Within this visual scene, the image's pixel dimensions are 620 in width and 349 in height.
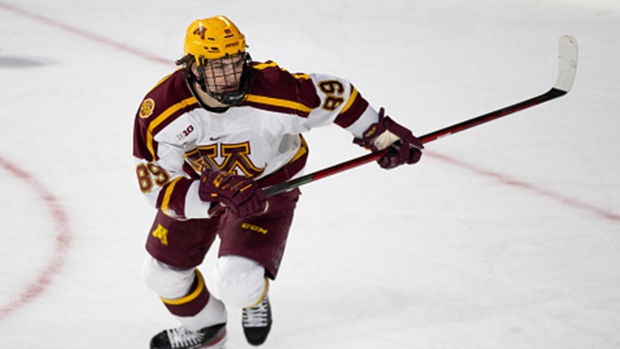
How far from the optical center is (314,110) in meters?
2.93

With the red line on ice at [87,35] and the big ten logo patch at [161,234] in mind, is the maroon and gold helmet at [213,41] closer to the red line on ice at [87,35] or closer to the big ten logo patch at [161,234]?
the big ten logo patch at [161,234]

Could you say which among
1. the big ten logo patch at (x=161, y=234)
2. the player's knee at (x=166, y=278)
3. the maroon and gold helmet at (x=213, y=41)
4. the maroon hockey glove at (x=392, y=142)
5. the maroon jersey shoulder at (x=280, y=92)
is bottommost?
the player's knee at (x=166, y=278)

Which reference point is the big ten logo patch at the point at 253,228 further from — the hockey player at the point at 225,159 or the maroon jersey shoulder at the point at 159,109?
the maroon jersey shoulder at the point at 159,109

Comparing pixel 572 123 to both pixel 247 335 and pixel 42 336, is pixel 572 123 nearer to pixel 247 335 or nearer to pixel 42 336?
pixel 247 335

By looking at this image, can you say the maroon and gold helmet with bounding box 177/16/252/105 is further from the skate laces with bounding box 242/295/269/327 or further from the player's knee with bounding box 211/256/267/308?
the skate laces with bounding box 242/295/269/327

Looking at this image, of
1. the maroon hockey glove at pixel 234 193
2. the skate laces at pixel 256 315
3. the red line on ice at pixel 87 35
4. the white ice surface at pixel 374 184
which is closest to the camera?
the maroon hockey glove at pixel 234 193

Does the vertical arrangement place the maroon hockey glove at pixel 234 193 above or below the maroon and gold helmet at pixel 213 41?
below

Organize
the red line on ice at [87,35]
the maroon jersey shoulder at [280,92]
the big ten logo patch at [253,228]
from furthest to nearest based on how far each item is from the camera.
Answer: the red line on ice at [87,35] < the big ten logo patch at [253,228] < the maroon jersey shoulder at [280,92]

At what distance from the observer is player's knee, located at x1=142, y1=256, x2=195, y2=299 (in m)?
3.00

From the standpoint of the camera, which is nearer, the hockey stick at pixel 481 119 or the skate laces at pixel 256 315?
the hockey stick at pixel 481 119

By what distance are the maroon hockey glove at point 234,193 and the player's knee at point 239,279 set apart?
8.4 inches

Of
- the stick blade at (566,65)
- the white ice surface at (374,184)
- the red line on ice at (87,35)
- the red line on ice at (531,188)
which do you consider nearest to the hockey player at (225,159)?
the white ice surface at (374,184)

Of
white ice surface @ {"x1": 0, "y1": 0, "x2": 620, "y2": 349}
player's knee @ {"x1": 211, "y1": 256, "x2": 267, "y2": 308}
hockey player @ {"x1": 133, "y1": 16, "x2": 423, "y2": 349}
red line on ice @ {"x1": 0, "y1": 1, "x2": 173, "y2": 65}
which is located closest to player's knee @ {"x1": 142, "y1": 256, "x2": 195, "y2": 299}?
hockey player @ {"x1": 133, "y1": 16, "x2": 423, "y2": 349}

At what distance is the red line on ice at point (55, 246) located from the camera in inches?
134
